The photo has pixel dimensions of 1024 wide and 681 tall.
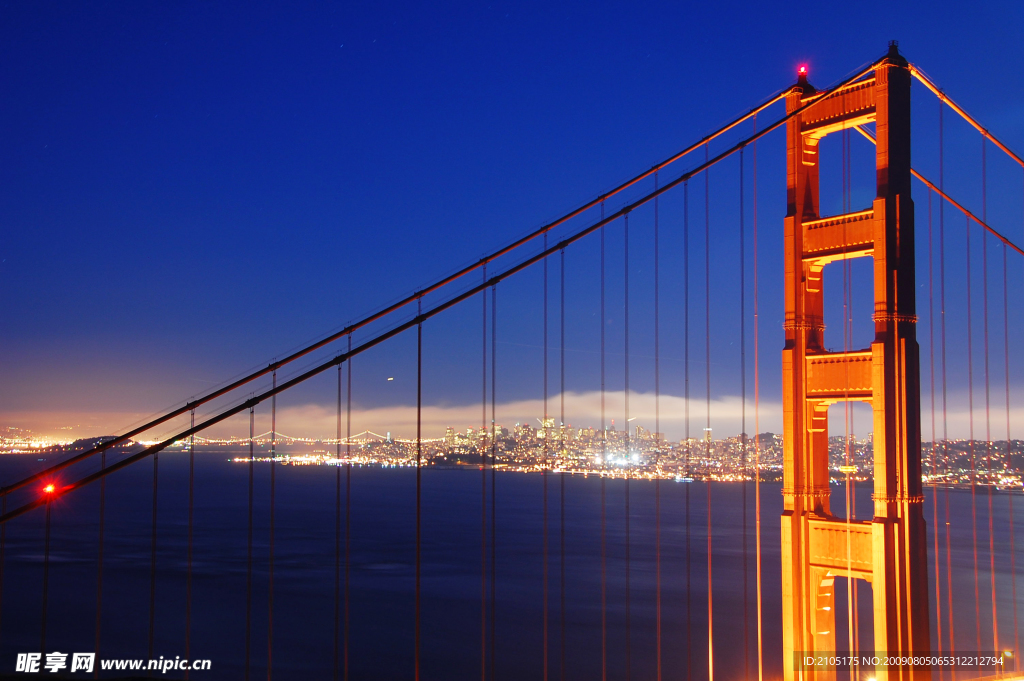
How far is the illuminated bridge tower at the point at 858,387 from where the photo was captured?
34.4 ft

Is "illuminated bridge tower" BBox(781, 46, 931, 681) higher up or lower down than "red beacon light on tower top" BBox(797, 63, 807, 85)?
lower down

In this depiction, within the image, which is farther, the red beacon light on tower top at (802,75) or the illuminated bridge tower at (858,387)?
the red beacon light on tower top at (802,75)

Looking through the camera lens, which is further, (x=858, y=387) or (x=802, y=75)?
(x=802, y=75)

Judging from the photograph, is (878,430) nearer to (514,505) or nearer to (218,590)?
(218,590)

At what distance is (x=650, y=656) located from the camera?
30969 millimetres

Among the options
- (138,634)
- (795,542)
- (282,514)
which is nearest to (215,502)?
(282,514)

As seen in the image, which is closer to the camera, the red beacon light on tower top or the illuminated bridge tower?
the illuminated bridge tower

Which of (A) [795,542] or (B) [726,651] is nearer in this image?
(A) [795,542]

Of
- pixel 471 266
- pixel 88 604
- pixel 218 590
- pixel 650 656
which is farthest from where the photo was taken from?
pixel 218 590

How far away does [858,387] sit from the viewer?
1106 centimetres

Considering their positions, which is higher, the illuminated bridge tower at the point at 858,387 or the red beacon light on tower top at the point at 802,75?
the red beacon light on tower top at the point at 802,75

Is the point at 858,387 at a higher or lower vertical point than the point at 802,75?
lower

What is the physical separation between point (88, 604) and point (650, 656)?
2706cm

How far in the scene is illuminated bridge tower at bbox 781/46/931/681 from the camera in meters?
10.5
